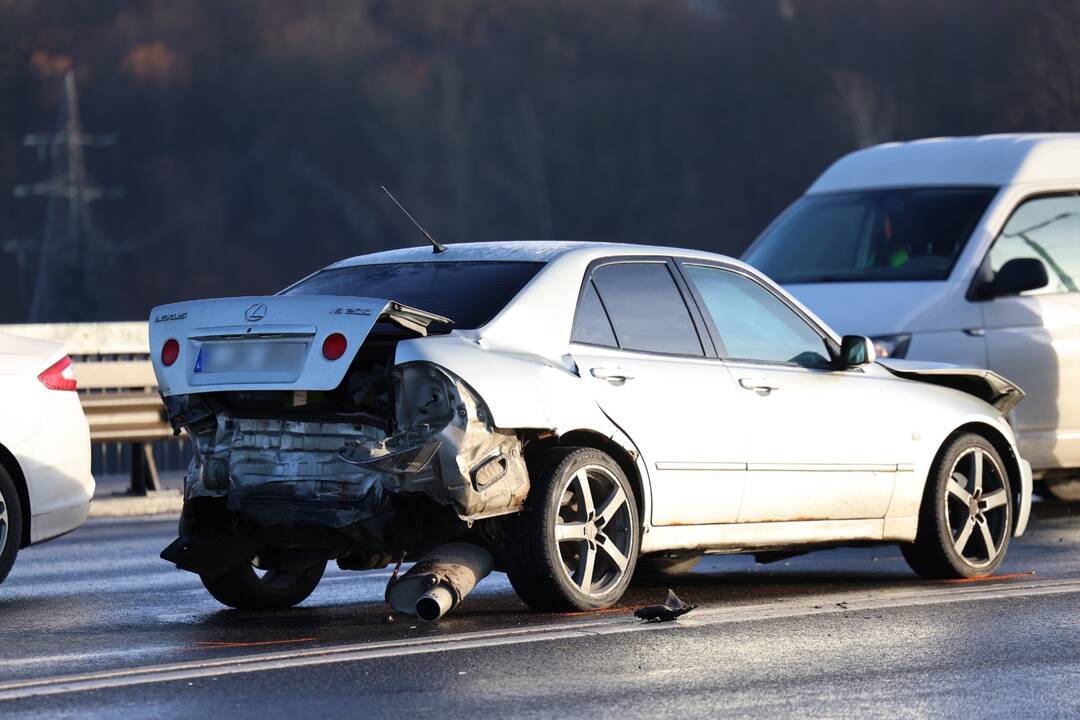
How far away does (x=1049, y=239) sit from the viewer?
42.3ft

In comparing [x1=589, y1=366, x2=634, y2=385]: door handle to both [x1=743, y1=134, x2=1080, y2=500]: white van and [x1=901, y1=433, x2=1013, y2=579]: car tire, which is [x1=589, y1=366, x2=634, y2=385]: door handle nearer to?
[x1=901, y1=433, x2=1013, y2=579]: car tire

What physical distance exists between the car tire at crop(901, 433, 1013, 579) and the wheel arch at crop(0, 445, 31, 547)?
428cm

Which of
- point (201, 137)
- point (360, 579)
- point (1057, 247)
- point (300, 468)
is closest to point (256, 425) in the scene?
point (300, 468)

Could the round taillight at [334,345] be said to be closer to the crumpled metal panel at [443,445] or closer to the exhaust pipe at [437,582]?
the crumpled metal panel at [443,445]

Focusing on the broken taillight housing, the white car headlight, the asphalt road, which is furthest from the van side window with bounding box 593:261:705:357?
the white car headlight

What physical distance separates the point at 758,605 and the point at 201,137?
235 ft

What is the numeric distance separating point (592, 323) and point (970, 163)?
19.6ft

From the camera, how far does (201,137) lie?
77.6 metres

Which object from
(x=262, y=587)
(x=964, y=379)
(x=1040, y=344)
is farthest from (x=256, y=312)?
(x=1040, y=344)

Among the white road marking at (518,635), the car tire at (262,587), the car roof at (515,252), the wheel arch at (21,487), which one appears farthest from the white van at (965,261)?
the wheel arch at (21,487)

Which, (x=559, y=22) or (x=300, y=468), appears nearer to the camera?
(x=300, y=468)

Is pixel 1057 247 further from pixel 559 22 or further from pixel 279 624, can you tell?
pixel 559 22

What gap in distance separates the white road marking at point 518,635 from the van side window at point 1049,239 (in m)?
3.97

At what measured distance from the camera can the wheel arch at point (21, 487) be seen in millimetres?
8867
